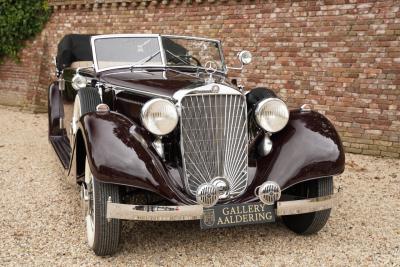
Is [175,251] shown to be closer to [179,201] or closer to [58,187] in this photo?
[179,201]

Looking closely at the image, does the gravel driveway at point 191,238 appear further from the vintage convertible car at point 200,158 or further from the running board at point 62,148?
the running board at point 62,148

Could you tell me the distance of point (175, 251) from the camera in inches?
132

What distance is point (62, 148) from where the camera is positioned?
211 inches

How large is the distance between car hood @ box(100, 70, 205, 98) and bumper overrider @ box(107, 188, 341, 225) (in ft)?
3.03

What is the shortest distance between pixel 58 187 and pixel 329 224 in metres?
2.91

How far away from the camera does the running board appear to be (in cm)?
479

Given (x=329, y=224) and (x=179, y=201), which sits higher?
(x=179, y=201)

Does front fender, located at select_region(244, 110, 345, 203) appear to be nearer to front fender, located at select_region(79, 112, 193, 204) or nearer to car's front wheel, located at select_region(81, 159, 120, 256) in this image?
front fender, located at select_region(79, 112, 193, 204)

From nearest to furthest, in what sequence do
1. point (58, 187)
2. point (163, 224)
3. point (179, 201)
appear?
1. point (179, 201)
2. point (163, 224)
3. point (58, 187)

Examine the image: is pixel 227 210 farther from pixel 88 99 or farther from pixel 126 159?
pixel 88 99

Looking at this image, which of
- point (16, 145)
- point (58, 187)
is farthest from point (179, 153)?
point (16, 145)

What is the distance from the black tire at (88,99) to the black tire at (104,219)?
3.43ft

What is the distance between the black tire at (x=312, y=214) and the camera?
11.4 ft

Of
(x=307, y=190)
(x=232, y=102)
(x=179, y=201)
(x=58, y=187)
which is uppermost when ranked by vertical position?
(x=232, y=102)
